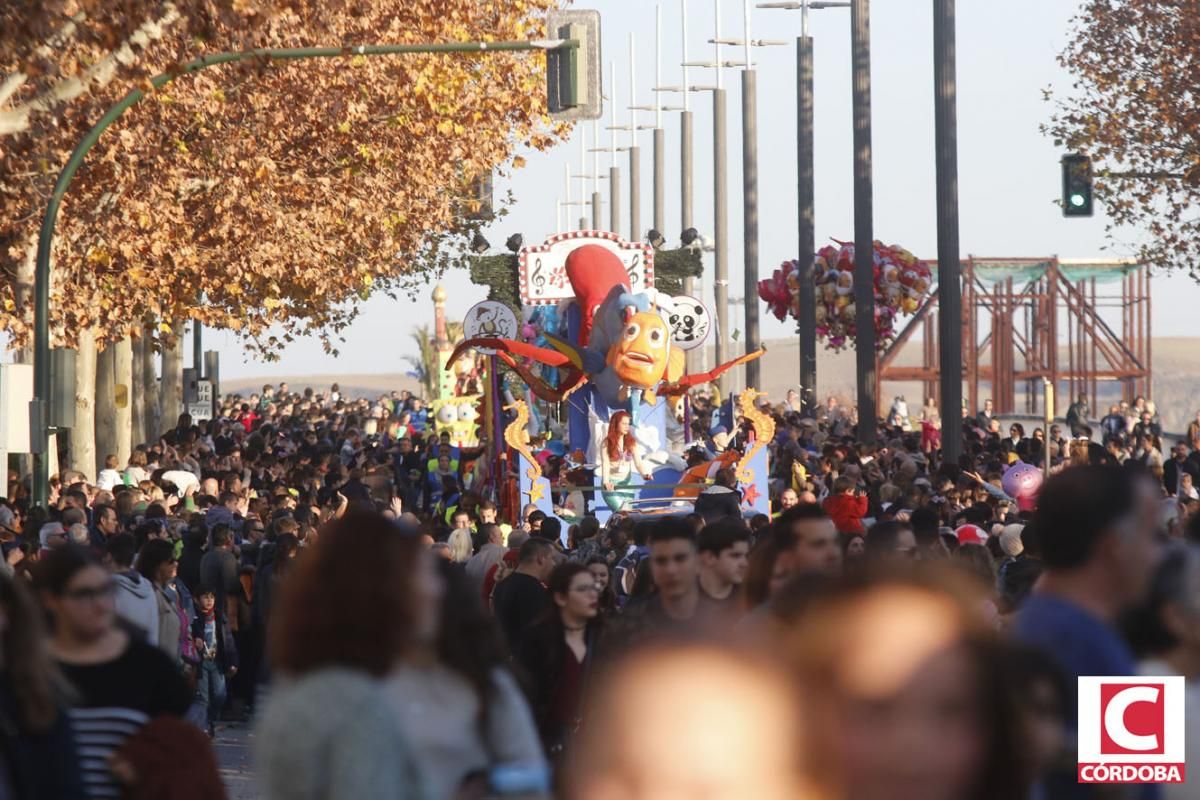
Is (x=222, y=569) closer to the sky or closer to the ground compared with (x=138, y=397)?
closer to the ground

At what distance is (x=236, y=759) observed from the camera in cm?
1439

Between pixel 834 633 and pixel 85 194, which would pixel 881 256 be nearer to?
pixel 85 194

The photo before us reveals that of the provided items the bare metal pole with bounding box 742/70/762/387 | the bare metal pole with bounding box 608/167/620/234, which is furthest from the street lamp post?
the bare metal pole with bounding box 608/167/620/234

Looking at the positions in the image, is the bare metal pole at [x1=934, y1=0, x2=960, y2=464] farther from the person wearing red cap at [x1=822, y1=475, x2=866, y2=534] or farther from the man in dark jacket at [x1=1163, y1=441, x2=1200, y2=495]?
the person wearing red cap at [x1=822, y1=475, x2=866, y2=534]

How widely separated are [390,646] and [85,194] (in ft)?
80.4

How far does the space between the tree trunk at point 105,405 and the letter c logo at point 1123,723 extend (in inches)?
1262

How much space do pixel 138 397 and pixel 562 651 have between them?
3756cm

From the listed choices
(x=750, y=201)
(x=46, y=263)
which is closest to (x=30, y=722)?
(x=46, y=263)

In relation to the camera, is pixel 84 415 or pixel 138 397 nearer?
pixel 84 415

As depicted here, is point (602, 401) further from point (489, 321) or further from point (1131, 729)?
point (1131, 729)

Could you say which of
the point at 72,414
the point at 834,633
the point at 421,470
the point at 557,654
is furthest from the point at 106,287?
the point at 834,633

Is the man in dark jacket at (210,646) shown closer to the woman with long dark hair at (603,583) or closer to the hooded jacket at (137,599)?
the hooded jacket at (137,599)

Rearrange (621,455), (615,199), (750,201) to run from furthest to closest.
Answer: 1. (615,199)
2. (750,201)
3. (621,455)

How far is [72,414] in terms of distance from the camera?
18750mm
